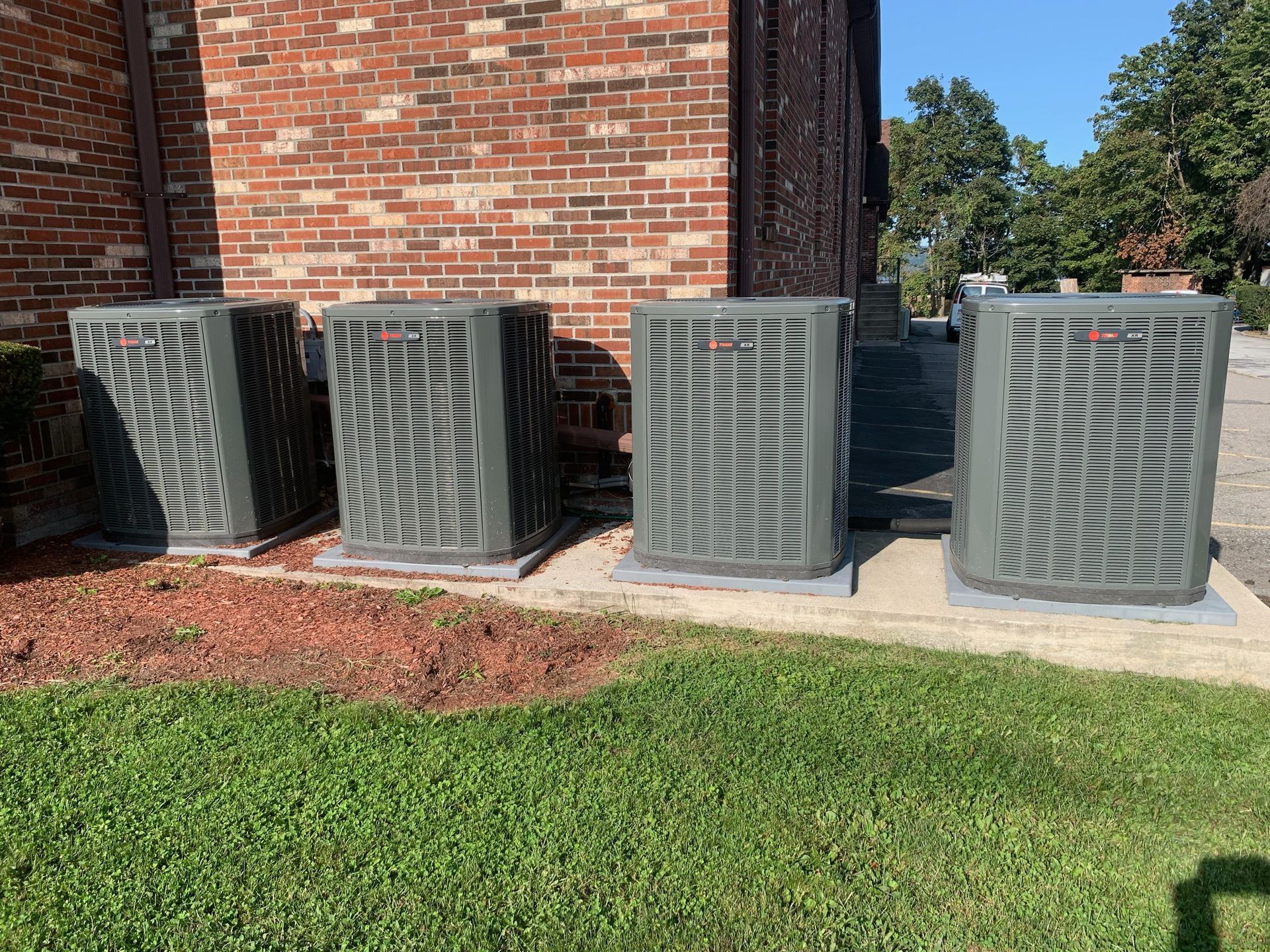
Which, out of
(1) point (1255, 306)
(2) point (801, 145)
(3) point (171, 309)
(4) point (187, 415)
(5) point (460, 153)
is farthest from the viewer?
(1) point (1255, 306)

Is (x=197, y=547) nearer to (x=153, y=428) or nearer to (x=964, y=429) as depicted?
(x=153, y=428)

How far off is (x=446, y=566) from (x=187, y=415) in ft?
5.50

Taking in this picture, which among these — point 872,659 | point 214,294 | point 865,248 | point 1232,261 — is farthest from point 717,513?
point 1232,261

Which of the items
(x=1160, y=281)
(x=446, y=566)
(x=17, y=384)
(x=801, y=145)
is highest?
(x=801, y=145)

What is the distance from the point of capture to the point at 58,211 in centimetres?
563

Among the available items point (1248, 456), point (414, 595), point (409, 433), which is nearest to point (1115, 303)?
point (409, 433)

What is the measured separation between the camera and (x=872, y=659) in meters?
4.06

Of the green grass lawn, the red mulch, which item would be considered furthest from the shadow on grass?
the red mulch

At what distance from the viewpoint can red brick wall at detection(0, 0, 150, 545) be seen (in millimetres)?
5324

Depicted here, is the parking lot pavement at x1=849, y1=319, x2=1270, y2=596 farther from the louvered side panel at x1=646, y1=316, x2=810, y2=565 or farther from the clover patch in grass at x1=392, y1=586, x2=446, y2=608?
the clover patch in grass at x1=392, y1=586, x2=446, y2=608

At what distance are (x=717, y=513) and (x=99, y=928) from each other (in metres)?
2.97

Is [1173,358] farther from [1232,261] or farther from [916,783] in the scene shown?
[1232,261]

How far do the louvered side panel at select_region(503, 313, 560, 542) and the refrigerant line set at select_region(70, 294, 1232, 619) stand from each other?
0.02 meters

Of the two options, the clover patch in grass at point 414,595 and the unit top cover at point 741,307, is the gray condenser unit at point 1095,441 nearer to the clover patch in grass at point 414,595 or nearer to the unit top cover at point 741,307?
the unit top cover at point 741,307
